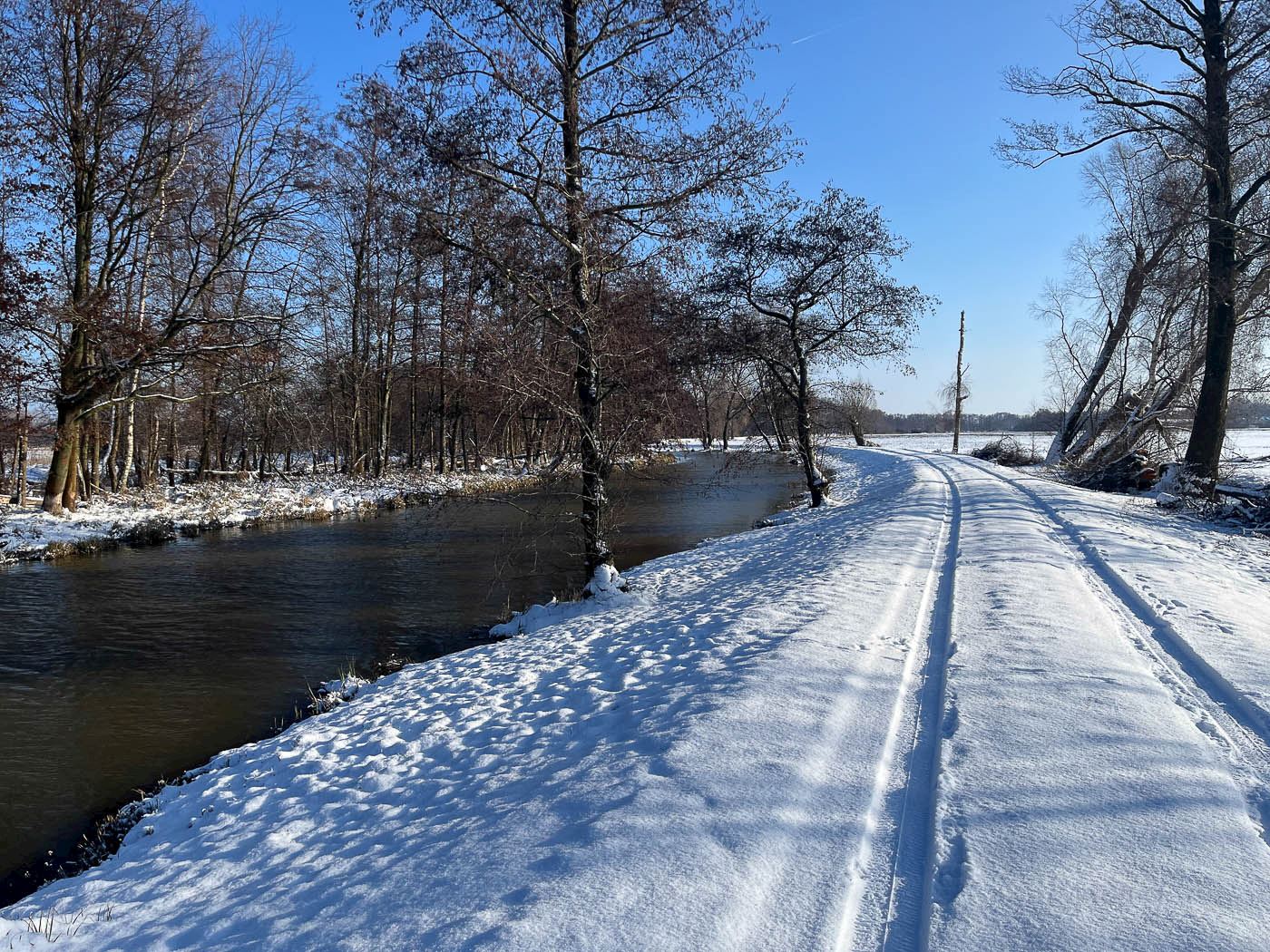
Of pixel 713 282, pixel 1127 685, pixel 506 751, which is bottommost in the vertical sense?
pixel 506 751

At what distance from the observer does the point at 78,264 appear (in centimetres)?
1806

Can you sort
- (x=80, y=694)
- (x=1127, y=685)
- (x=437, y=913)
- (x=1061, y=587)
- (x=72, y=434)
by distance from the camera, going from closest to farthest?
(x=437, y=913), (x=1127, y=685), (x=1061, y=587), (x=80, y=694), (x=72, y=434)

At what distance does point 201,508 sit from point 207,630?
38.7 feet

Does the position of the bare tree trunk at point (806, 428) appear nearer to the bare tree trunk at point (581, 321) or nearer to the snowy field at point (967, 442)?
the bare tree trunk at point (581, 321)

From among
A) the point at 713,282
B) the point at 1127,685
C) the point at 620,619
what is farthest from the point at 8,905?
the point at 713,282

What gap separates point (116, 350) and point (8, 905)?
56.6 feet

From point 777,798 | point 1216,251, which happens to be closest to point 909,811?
point 777,798

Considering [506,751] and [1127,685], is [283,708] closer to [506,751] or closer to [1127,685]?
[506,751]

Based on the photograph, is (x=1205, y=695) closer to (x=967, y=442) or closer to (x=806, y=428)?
(x=806, y=428)

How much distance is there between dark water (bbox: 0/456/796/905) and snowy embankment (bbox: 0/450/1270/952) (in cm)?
118

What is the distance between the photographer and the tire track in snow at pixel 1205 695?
3660 mm

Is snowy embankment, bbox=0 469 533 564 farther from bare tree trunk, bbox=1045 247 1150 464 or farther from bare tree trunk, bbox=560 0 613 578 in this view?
bare tree trunk, bbox=1045 247 1150 464

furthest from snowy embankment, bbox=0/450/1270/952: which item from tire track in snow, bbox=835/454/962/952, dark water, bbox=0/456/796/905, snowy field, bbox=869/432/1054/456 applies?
snowy field, bbox=869/432/1054/456

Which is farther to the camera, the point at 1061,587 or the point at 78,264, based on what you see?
the point at 78,264
